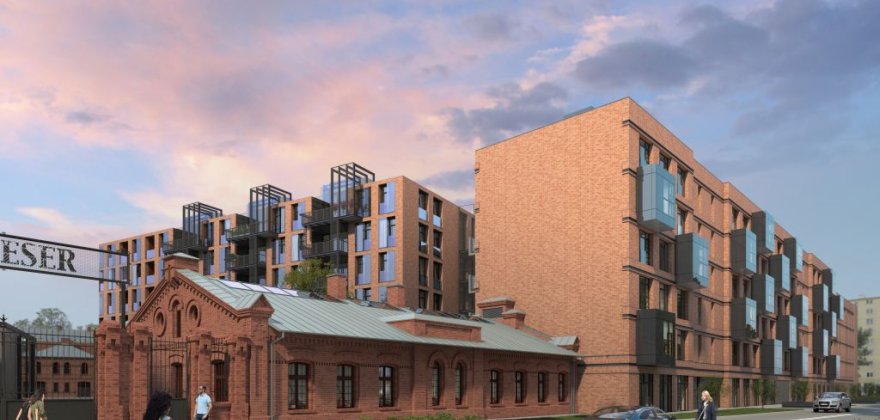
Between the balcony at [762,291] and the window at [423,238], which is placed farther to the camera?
the window at [423,238]

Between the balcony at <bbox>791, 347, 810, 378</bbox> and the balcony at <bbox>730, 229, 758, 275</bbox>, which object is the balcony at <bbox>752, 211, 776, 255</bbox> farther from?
the balcony at <bbox>791, 347, 810, 378</bbox>

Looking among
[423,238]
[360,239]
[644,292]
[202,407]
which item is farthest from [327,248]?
[202,407]

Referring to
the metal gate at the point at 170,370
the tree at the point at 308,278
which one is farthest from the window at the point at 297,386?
the tree at the point at 308,278

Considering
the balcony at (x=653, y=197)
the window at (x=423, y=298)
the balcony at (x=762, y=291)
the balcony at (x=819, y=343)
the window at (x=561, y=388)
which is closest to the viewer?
the window at (x=561, y=388)

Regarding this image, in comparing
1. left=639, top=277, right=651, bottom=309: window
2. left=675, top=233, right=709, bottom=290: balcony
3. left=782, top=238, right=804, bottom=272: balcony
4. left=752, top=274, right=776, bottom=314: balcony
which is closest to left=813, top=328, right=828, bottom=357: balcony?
left=782, top=238, right=804, bottom=272: balcony

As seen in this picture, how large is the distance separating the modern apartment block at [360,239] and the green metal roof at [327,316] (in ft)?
92.2

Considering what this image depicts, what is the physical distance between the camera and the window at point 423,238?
75750 mm

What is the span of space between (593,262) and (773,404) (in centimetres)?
3435

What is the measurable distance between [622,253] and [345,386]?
22.1m

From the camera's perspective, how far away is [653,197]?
49.6 meters

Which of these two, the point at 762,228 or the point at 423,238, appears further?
the point at 423,238

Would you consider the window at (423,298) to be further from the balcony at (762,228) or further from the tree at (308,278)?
the balcony at (762,228)

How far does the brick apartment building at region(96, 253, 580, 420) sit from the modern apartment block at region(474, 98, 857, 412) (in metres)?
6.15

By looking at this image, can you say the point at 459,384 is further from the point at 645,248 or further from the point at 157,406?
the point at 157,406
